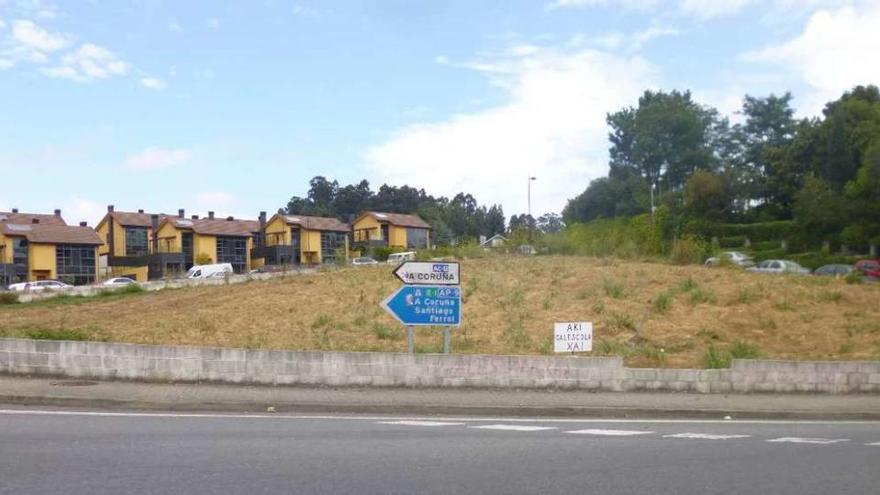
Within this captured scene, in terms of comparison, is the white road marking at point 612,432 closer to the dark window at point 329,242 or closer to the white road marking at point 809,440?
the white road marking at point 809,440

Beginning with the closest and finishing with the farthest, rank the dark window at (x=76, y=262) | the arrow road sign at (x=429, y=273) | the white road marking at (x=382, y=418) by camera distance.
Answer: the white road marking at (x=382, y=418) < the arrow road sign at (x=429, y=273) < the dark window at (x=76, y=262)

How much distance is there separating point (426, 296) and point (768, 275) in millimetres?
22382

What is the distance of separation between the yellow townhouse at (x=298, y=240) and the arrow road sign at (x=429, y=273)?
63.2 m

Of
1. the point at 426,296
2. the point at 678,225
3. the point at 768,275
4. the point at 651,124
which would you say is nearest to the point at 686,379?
the point at 426,296

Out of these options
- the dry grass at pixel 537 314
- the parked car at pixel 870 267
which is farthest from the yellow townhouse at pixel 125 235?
the parked car at pixel 870 267

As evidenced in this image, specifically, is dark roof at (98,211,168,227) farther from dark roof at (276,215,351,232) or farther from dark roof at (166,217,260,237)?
dark roof at (276,215,351,232)

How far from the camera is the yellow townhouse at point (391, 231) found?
83.1 meters

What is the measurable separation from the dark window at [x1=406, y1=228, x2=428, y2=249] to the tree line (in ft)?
61.3

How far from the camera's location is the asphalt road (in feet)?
26.9

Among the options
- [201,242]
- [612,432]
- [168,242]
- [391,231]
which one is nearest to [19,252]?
[168,242]

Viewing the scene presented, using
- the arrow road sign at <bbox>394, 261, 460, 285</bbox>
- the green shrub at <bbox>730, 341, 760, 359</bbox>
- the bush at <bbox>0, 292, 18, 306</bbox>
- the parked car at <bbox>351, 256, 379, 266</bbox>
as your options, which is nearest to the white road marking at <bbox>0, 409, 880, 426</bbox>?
the arrow road sign at <bbox>394, 261, 460, 285</bbox>

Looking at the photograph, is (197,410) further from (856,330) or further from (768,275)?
(768,275)

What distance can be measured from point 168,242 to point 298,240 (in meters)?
12.0

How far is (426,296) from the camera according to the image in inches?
701
